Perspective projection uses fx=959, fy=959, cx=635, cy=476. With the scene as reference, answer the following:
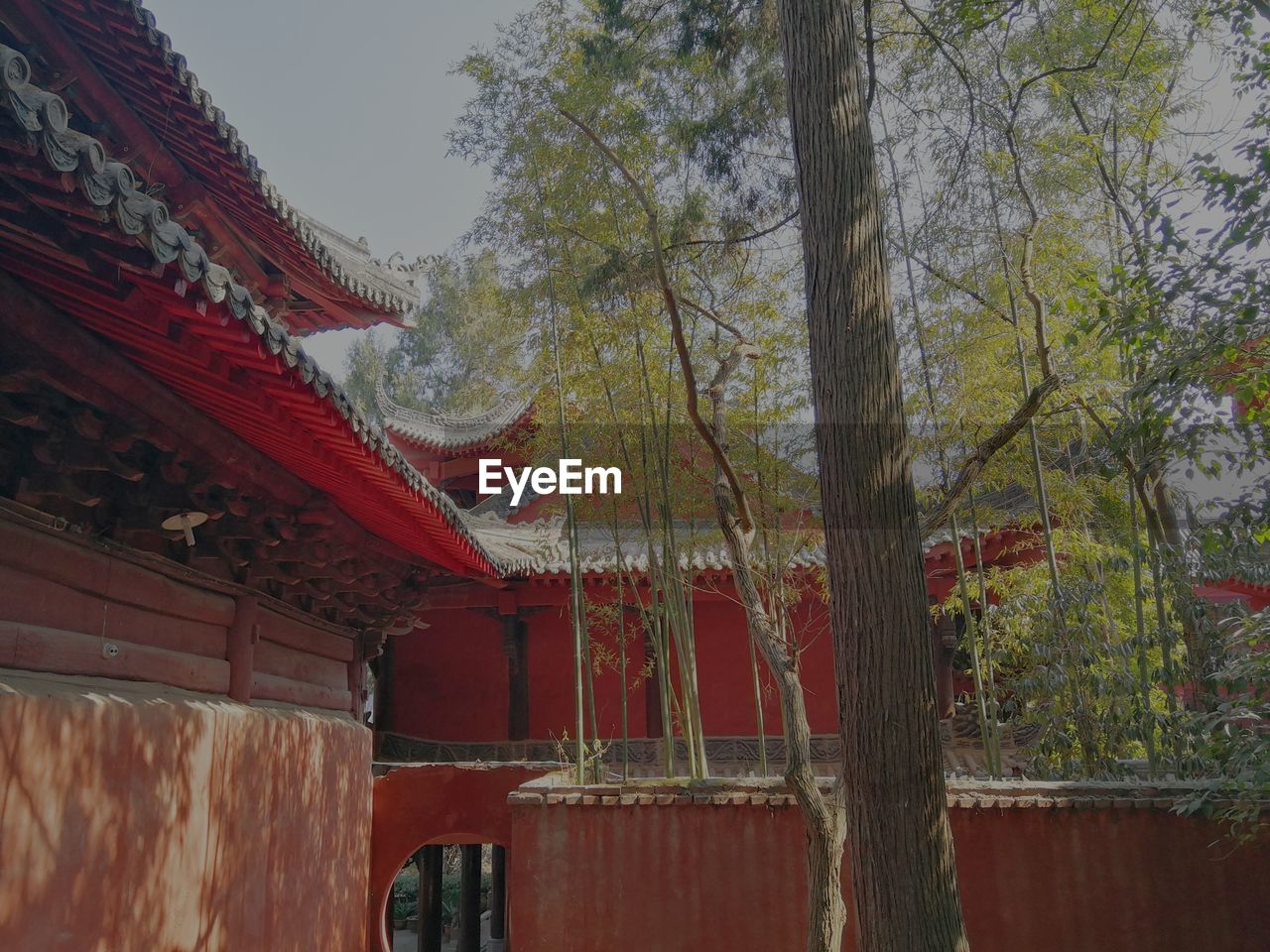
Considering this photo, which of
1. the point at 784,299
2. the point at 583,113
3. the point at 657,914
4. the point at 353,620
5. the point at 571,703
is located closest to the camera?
the point at 657,914

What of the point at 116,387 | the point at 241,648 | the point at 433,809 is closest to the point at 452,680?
the point at 433,809

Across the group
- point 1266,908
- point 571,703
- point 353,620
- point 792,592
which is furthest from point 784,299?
point 571,703

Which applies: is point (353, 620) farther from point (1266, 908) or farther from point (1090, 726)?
point (1266, 908)

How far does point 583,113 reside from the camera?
4.85 m

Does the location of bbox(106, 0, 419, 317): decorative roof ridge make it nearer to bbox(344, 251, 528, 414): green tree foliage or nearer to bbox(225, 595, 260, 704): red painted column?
bbox(225, 595, 260, 704): red painted column

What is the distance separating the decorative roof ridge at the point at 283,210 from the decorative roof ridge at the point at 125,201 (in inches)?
69.4

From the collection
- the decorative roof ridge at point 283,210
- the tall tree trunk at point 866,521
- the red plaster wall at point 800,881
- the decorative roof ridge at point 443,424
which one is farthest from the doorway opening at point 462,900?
the tall tree trunk at point 866,521

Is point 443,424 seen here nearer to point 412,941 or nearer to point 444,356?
point 412,941

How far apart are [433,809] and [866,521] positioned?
14.5 ft

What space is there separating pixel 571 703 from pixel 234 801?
4.95 meters

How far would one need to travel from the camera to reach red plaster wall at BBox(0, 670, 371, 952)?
227 cm

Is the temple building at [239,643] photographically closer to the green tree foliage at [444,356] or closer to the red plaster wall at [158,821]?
the red plaster wall at [158,821]

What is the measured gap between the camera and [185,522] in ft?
10.2

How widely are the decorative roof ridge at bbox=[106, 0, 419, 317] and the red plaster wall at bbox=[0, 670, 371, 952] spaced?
7.11ft
